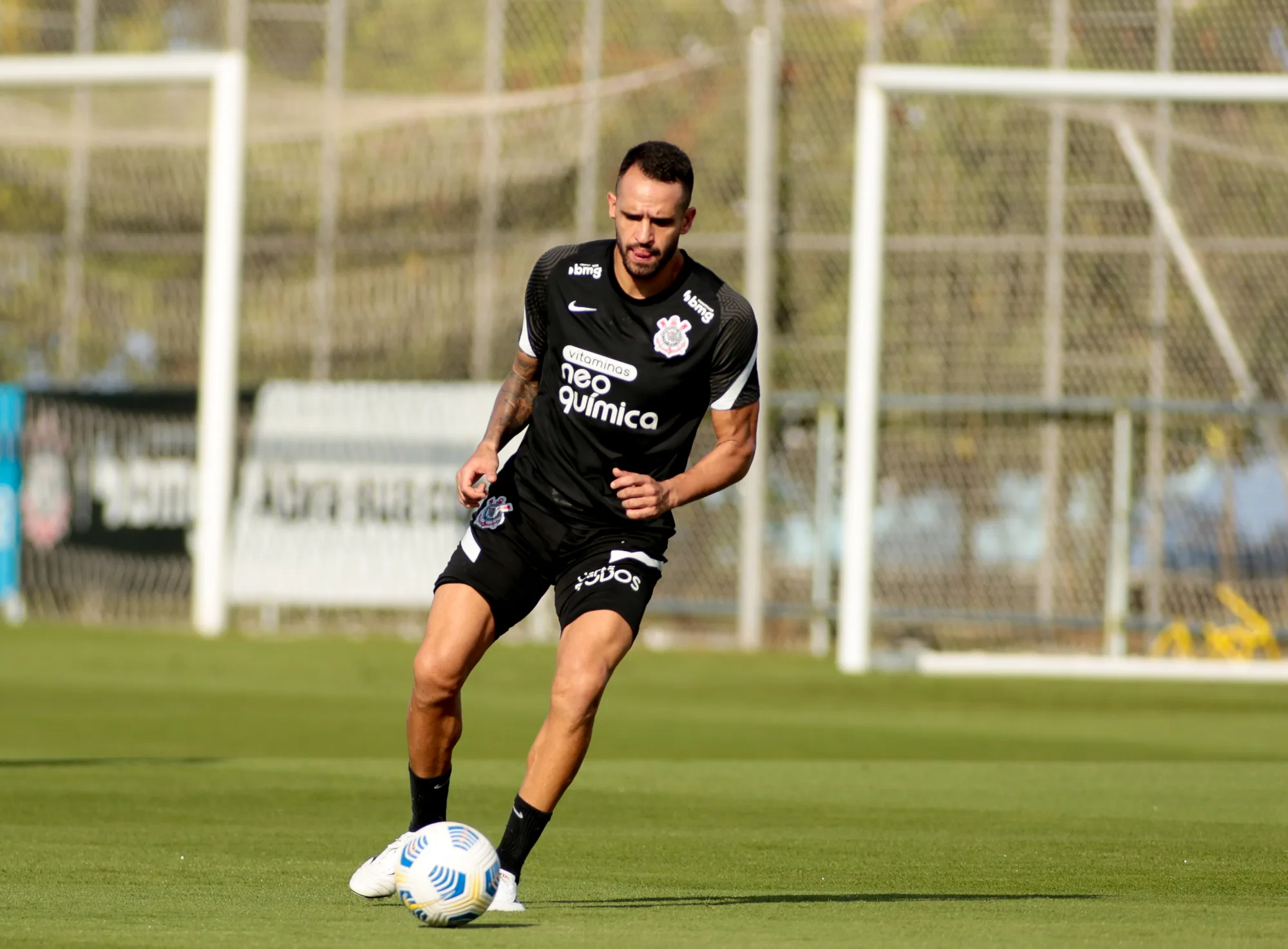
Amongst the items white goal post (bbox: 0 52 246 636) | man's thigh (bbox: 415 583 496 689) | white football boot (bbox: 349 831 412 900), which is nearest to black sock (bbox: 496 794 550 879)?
white football boot (bbox: 349 831 412 900)

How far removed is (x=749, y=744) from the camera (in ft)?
42.8

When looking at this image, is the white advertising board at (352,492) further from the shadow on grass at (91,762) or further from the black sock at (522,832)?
the black sock at (522,832)

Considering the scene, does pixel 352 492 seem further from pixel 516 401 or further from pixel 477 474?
pixel 477 474

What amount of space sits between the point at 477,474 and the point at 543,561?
354mm

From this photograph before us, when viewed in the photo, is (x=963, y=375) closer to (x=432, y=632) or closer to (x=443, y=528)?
(x=443, y=528)

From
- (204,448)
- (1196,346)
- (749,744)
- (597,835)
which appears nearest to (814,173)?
(1196,346)

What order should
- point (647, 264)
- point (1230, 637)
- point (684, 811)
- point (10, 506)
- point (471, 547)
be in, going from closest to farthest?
point (647, 264)
point (471, 547)
point (684, 811)
point (1230, 637)
point (10, 506)

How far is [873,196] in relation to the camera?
18312 millimetres

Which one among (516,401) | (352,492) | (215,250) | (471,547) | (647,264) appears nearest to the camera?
→ (647,264)

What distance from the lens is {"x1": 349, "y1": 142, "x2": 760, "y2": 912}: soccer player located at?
6953mm

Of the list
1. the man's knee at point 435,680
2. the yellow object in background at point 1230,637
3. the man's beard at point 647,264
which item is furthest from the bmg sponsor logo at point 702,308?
the yellow object in background at point 1230,637

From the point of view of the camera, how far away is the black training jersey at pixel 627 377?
7.10m

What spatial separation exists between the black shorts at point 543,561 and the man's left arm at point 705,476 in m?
0.19

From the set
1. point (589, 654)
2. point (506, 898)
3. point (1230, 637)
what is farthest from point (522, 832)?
point (1230, 637)
